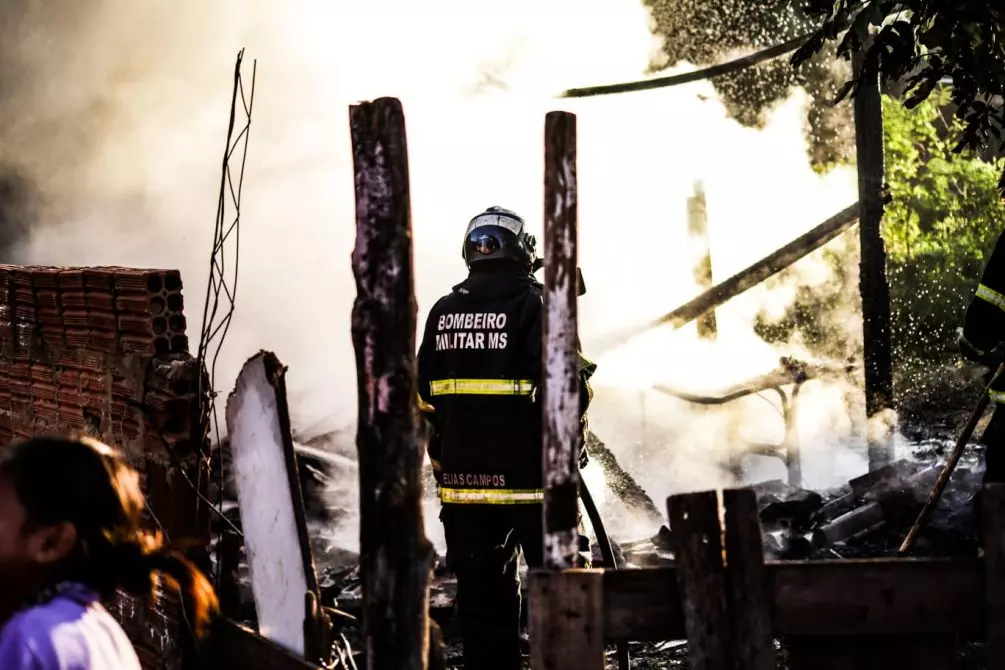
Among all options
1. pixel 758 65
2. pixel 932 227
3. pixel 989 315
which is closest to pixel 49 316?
pixel 989 315

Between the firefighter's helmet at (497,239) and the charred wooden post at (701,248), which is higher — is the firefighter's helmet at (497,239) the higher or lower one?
the lower one

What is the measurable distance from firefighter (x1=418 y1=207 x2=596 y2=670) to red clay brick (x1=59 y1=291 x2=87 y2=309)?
149 centimetres

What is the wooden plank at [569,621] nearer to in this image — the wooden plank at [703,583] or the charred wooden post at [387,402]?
the wooden plank at [703,583]

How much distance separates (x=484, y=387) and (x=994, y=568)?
240cm

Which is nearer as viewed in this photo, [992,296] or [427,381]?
[992,296]

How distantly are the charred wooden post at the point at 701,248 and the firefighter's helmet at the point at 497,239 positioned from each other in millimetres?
6685

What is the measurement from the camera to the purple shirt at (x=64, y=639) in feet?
6.66

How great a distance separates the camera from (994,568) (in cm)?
307

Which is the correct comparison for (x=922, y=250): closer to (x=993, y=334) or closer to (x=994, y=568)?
(x=993, y=334)

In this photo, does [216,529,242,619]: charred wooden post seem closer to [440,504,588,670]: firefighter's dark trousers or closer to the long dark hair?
[440,504,588,670]: firefighter's dark trousers

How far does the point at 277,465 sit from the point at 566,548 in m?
1.25

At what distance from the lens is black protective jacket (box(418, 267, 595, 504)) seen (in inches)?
194

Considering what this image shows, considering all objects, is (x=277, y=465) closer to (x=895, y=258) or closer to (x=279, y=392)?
(x=279, y=392)

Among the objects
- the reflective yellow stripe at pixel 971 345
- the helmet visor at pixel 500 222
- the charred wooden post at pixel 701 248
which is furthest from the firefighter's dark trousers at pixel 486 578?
the charred wooden post at pixel 701 248
